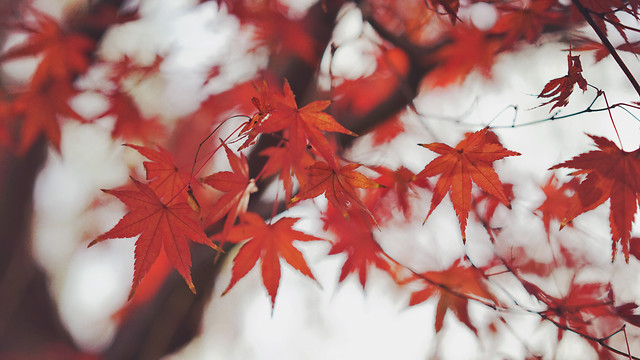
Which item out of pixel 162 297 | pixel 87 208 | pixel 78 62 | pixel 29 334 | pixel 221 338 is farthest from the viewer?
pixel 221 338

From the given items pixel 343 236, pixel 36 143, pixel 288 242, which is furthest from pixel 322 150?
pixel 36 143

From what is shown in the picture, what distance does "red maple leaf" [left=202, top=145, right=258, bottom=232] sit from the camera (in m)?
0.68

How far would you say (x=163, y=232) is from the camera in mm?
636

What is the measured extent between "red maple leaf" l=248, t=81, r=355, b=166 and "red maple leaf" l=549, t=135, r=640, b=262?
42 cm

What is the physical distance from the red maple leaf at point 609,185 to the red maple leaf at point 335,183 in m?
0.36

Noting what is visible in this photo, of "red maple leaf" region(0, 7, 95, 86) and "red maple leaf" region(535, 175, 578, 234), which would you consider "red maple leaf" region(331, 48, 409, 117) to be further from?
"red maple leaf" region(0, 7, 95, 86)

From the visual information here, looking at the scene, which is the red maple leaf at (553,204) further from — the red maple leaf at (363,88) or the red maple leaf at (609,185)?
the red maple leaf at (363,88)

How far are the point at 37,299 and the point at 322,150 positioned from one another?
5.67 ft

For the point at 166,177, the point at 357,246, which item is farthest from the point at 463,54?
Result: the point at 166,177

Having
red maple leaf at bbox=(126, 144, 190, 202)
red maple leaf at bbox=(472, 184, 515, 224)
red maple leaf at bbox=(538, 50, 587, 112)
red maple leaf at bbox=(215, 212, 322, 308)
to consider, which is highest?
red maple leaf at bbox=(538, 50, 587, 112)

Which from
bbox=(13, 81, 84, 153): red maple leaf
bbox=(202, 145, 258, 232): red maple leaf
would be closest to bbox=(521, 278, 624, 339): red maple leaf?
bbox=(202, 145, 258, 232): red maple leaf

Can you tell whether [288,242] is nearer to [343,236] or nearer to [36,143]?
[343,236]

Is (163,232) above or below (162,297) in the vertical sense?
above

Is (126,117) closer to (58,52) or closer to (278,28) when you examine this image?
(58,52)
